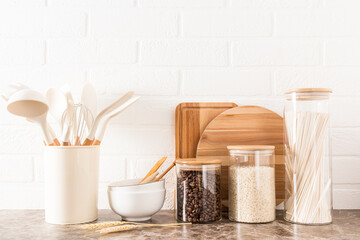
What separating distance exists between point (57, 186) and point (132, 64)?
1.42 feet

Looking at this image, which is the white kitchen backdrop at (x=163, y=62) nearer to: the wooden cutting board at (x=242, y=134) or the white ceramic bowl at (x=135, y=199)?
the wooden cutting board at (x=242, y=134)

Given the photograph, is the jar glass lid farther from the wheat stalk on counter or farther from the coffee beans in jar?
the wheat stalk on counter

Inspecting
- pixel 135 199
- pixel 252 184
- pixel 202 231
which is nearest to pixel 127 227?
pixel 135 199

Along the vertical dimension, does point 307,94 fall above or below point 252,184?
above

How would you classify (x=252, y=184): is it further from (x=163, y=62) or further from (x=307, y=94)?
(x=163, y=62)

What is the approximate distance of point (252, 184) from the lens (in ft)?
2.69

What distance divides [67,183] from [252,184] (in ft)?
1.51

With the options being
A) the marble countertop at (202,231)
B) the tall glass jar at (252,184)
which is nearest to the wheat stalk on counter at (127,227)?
the marble countertop at (202,231)

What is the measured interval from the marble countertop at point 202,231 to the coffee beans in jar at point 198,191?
0.03 meters

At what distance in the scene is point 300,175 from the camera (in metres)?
0.84

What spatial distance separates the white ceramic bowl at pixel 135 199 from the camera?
2.76 feet

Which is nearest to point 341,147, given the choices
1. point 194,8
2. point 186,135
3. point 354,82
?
point 354,82

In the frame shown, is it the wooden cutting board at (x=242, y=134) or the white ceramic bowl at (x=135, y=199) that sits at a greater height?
the wooden cutting board at (x=242, y=134)

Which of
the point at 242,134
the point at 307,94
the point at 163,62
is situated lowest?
the point at 242,134
